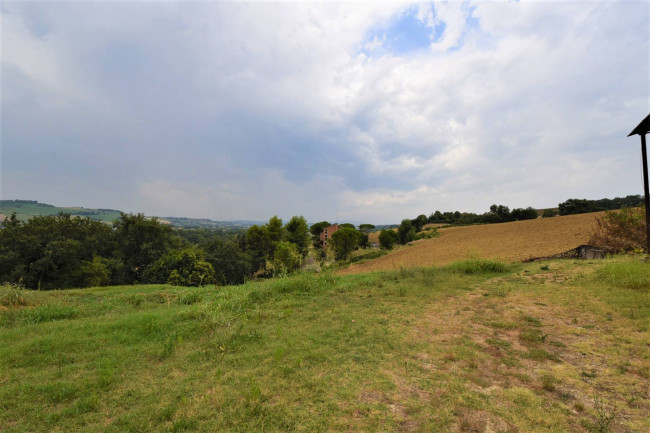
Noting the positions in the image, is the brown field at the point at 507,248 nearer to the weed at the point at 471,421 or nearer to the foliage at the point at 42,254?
the weed at the point at 471,421

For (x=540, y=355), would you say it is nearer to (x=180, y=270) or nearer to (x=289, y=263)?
(x=289, y=263)

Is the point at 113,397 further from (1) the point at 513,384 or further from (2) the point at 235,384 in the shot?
(1) the point at 513,384

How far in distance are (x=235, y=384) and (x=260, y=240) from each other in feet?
107

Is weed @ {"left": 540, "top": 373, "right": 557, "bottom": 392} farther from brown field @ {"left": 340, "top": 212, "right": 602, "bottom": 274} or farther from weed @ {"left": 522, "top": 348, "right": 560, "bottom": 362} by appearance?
brown field @ {"left": 340, "top": 212, "right": 602, "bottom": 274}

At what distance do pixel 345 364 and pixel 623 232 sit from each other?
1442 centimetres

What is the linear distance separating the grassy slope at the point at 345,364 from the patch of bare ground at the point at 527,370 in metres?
0.02

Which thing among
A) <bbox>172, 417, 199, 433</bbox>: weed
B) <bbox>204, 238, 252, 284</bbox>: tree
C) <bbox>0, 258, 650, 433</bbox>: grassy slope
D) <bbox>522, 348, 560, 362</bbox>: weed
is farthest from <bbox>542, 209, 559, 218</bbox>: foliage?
<bbox>172, 417, 199, 433</bbox>: weed

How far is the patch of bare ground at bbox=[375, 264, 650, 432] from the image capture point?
248 cm

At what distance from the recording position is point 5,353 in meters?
4.10

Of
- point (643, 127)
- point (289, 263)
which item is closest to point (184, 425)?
point (289, 263)

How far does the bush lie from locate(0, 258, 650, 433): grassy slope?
18.1 ft

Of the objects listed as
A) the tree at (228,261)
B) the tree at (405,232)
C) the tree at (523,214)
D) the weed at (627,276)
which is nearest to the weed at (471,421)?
the weed at (627,276)

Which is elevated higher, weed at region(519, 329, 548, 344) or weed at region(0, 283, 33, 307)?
weed at region(0, 283, 33, 307)

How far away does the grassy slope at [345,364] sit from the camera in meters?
2.58
